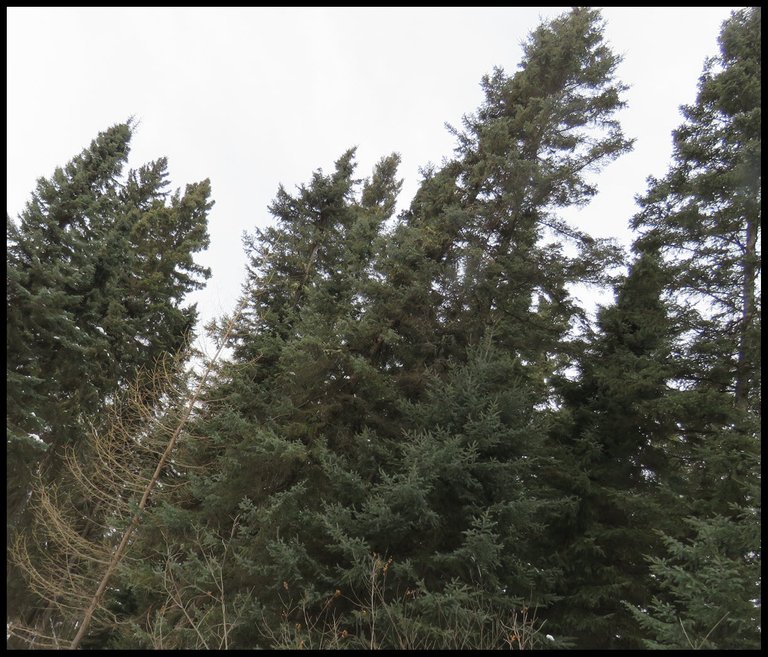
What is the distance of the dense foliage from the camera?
279 inches

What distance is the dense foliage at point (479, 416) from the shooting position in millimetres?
7086

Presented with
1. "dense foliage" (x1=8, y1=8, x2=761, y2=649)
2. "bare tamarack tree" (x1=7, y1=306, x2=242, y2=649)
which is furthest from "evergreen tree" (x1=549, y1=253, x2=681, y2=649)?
"bare tamarack tree" (x1=7, y1=306, x2=242, y2=649)

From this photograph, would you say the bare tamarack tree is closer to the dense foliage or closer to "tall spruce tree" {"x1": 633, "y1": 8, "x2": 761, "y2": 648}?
the dense foliage

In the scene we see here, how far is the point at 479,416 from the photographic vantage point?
8492 millimetres

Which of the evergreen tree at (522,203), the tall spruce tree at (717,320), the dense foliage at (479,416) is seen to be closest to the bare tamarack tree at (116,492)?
the dense foliage at (479,416)

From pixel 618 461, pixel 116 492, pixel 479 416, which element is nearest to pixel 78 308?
pixel 116 492

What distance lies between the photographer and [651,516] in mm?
8367

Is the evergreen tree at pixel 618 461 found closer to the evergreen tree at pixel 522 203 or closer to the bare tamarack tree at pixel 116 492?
the evergreen tree at pixel 522 203

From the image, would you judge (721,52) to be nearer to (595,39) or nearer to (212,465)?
(595,39)

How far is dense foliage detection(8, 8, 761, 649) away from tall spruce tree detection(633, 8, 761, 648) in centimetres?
6

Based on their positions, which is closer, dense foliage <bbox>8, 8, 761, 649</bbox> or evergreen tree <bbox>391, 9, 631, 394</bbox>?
dense foliage <bbox>8, 8, 761, 649</bbox>

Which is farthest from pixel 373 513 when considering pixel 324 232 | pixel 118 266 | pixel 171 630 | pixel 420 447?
pixel 118 266

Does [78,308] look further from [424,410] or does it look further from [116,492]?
[424,410]

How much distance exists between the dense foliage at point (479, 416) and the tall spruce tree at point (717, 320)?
57 mm
